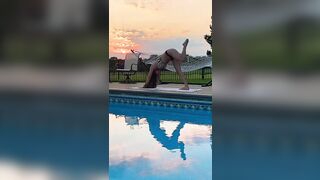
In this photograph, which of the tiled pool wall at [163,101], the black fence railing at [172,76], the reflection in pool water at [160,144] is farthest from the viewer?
the black fence railing at [172,76]

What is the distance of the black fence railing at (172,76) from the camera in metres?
8.47

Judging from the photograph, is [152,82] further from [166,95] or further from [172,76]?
[166,95]

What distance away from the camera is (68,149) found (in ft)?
9.99

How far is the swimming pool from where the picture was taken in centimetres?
299

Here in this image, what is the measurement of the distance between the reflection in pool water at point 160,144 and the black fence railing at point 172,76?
5.91ft

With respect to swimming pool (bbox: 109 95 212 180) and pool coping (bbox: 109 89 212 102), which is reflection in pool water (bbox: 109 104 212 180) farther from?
pool coping (bbox: 109 89 212 102)

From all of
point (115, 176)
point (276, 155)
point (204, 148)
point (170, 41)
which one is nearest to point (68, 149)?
point (115, 176)

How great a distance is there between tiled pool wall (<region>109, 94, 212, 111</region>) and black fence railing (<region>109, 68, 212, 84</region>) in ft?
4.25

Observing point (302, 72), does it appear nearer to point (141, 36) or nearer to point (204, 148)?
point (204, 148)

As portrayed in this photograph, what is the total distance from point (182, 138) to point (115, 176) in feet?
5.69

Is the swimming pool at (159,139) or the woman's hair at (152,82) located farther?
the woman's hair at (152,82)

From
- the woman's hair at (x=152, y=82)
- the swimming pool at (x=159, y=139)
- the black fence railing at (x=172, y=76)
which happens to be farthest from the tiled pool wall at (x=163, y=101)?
the black fence railing at (x=172, y=76)

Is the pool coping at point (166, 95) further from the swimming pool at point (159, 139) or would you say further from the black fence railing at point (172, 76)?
the black fence railing at point (172, 76)

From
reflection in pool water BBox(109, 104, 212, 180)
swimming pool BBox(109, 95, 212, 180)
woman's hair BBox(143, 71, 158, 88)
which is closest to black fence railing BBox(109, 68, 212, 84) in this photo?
woman's hair BBox(143, 71, 158, 88)
